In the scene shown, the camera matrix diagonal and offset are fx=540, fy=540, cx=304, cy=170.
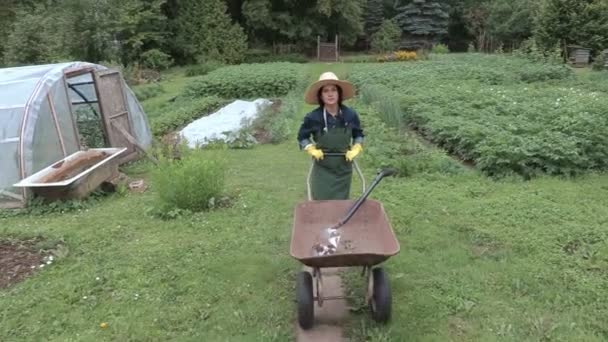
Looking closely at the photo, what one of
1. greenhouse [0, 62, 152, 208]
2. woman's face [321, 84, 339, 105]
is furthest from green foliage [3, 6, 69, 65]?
woman's face [321, 84, 339, 105]

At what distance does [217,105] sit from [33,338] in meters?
12.4

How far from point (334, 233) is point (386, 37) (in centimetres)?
3431

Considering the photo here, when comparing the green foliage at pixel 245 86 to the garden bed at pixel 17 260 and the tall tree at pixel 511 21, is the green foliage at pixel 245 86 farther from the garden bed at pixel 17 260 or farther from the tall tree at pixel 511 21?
the tall tree at pixel 511 21

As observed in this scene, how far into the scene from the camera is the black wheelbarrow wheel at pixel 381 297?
3730 mm

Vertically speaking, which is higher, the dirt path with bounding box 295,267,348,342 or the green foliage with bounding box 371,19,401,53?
the green foliage with bounding box 371,19,401,53

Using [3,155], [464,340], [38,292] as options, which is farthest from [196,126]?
[464,340]

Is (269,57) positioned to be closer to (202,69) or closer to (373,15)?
(202,69)

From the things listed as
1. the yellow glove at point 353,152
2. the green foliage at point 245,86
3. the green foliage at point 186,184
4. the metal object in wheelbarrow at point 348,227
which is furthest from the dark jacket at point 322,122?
the green foliage at point 245,86

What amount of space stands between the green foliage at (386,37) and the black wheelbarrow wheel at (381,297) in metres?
33.7

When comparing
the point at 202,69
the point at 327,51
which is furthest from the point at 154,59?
the point at 327,51

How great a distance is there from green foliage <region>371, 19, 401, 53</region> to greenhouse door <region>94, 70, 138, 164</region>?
2830 cm

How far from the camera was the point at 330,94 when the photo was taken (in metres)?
4.64

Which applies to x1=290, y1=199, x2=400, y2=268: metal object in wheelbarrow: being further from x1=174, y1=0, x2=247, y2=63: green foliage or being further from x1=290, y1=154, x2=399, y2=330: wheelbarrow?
x1=174, y1=0, x2=247, y2=63: green foliage

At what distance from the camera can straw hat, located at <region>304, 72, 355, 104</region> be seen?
14.8 feet
